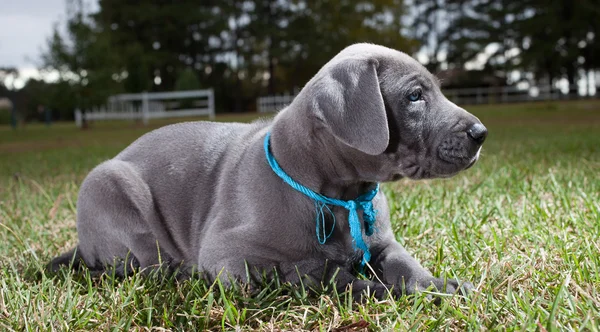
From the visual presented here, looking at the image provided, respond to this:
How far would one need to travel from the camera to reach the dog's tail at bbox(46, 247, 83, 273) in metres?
2.94

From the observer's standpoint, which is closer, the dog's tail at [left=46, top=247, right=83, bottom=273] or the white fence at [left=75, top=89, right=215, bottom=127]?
the dog's tail at [left=46, top=247, right=83, bottom=273]

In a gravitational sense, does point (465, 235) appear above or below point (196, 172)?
below

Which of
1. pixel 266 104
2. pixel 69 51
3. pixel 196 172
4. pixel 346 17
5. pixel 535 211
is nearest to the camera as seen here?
pixel 196 172

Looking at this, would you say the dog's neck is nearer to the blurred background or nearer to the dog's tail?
the dog's tail

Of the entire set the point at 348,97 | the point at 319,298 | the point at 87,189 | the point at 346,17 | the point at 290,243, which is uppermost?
the point at 346,17

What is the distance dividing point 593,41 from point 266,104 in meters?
19.7

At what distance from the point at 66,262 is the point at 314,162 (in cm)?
145

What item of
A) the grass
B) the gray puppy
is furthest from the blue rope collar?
the grass

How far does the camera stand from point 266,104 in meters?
34.8

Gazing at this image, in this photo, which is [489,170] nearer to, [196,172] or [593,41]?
[196,172]

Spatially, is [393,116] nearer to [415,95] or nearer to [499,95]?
[415,95]

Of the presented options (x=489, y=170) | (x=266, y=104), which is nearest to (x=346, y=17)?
(x=266, y=104)

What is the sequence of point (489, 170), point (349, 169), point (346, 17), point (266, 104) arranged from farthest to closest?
1. point (346, 17)
2. point (266, 104)
3. point (489, 170)
4. point (349, 169)

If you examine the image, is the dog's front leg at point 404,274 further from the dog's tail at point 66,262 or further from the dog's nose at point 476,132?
the dog's tail at point 66,262
